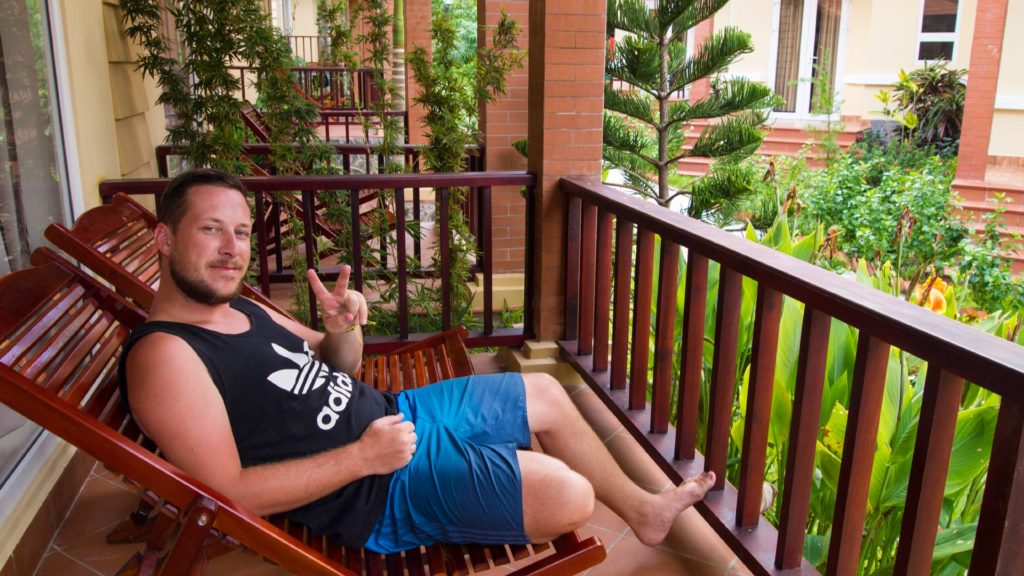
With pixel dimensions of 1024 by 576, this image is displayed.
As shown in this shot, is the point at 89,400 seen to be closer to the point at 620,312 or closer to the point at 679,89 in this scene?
the point at 620,312

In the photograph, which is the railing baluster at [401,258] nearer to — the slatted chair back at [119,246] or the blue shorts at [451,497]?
the slatted chair back at [119,246]

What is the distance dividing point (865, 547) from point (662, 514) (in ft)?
2.01

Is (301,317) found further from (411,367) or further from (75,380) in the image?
(75,380)

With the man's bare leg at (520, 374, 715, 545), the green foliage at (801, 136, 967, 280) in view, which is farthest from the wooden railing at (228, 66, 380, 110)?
the man's bare leg at (520, 374, 715, 545)

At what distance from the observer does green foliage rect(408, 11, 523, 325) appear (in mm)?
4418

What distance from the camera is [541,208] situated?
3334mm

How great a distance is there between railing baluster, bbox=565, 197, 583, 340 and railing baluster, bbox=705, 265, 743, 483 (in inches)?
47.8

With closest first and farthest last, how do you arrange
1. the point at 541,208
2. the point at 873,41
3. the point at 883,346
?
the point at 883,346 < the point at 541,208 < the point at 873,41

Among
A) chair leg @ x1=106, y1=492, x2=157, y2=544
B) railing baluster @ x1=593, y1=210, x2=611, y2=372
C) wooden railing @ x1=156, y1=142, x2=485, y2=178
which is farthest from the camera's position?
wooden railing @ x1=156, y1=142, x2=485, y2=178

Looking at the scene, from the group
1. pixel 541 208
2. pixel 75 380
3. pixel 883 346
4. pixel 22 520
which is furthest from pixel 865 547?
pixel 22 520

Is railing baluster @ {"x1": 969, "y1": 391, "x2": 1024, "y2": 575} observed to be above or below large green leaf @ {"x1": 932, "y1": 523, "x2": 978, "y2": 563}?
above

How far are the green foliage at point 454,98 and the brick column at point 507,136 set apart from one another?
30.7 inches

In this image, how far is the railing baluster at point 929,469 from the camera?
135cm

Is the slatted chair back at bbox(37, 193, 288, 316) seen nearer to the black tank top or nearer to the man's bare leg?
the black tank top
